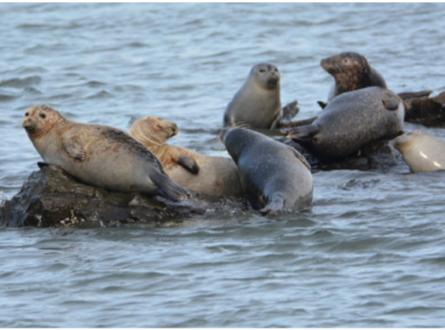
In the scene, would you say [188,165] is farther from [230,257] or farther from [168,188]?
[230,257]

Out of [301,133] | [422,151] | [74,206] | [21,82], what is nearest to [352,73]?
[301,133]

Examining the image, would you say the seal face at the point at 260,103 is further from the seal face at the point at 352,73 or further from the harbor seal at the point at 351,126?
the harbor seal at the point at 351,126

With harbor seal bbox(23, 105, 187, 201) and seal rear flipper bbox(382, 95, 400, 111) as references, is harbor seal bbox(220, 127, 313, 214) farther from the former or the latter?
seal rear flipper bbox(382, 95, 400, 111)

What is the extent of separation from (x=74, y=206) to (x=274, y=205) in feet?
5.35

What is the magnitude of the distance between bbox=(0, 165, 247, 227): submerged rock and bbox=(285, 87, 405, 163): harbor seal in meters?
2.48

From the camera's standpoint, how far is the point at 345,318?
217 inches

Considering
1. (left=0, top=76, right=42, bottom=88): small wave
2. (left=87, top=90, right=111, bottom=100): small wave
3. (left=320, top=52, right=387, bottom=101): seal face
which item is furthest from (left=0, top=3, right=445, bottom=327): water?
(left=320, top=52, right=387, bottom=101): seal face

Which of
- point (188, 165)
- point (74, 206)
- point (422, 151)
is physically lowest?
point (422, 151)

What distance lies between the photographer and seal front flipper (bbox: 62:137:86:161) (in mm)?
7785

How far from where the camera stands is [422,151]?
9688 millimetres

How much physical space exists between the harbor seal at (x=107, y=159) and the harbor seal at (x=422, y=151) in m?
3.04

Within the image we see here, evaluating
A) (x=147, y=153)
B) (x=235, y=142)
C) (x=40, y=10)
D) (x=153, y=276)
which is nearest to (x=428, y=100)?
(x=235, y=142)

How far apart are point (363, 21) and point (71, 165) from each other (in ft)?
55.3

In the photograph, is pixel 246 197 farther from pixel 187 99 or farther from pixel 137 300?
pixel 187 99
